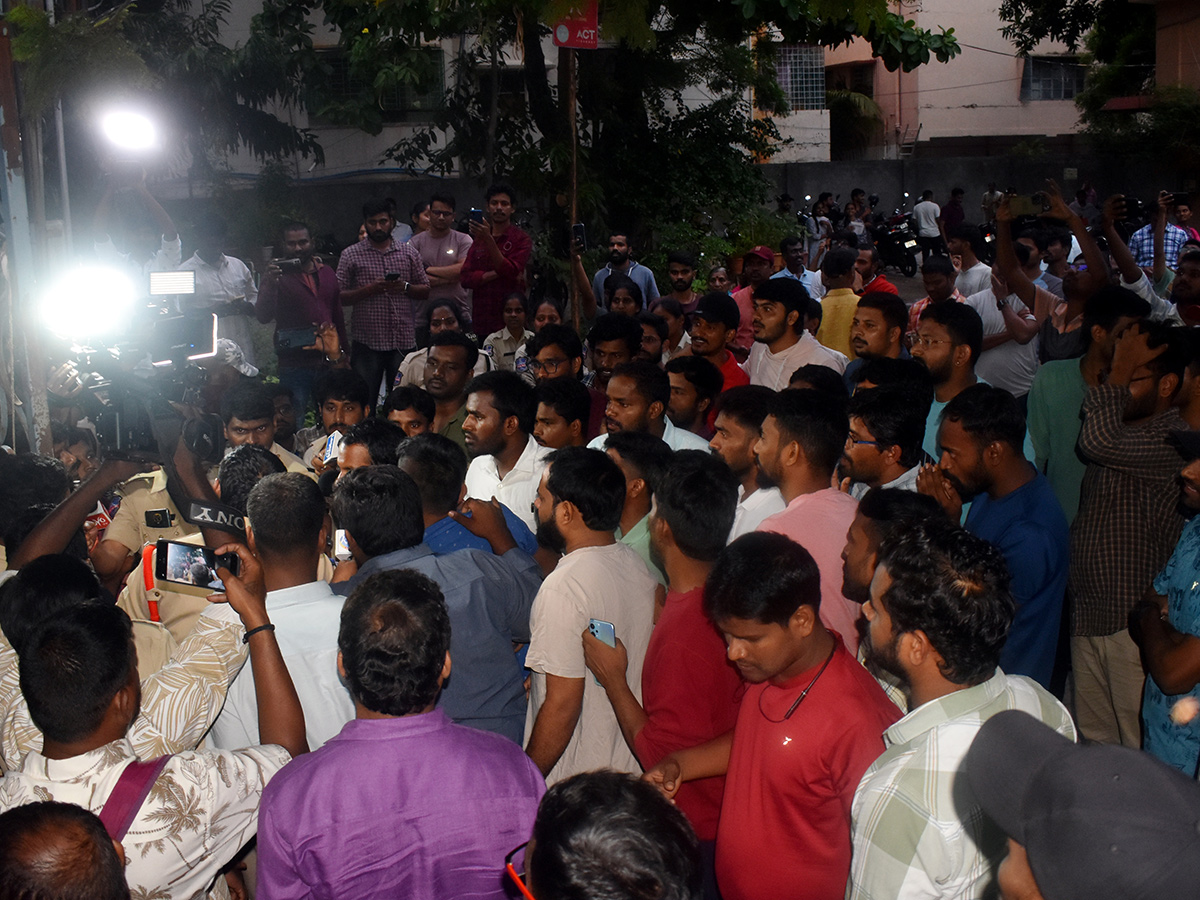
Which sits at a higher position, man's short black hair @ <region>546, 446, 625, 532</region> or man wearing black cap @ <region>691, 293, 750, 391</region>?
man wearing black cap @ <region>691, 293, 750, 391</region>

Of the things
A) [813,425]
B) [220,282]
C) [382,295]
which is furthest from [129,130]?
[813,425]

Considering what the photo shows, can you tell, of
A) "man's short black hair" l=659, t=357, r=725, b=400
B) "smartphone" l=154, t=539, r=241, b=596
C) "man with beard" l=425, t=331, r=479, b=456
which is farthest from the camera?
"man with beard" l=425, t=331, r=479, b=456

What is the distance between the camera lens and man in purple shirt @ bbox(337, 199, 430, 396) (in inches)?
331

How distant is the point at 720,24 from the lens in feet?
20.4

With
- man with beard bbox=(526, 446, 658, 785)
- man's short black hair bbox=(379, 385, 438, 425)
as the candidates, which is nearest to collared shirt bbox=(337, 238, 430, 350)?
man's short black hair bbox=(379, 385, 438, 425)

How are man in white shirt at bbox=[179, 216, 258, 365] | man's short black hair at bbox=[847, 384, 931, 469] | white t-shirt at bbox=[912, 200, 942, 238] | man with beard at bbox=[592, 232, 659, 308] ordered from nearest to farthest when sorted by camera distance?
man's short black hair at bbox=[847, 384, 931, 469] → man in white shirt at bbox=[179, 216, 258, 365] → man with beard at bbox=[592, 232, 659, 308] → white t-shirt at bbox=[912, 200, 942, 238]

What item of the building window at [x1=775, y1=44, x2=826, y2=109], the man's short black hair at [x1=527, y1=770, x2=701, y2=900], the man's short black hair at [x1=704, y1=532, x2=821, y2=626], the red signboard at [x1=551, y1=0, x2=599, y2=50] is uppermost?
the building window at [x1=775, y1=44, x2=826, y2=109]

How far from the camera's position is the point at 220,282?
Answer: 8.80 m

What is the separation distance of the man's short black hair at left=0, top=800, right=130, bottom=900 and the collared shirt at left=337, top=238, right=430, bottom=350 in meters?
6.68

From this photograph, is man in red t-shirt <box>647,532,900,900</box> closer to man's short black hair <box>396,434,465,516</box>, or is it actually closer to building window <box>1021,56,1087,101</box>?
man's short black hair <box>396,434,465,516</box>

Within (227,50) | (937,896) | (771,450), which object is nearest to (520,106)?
(227,50)

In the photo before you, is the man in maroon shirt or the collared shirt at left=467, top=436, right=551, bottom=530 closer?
the collared shirt at left=467, top=436, right=551, bottom=530

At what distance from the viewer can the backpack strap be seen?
2287 millimetres

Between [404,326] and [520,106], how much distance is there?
21.3 feet
